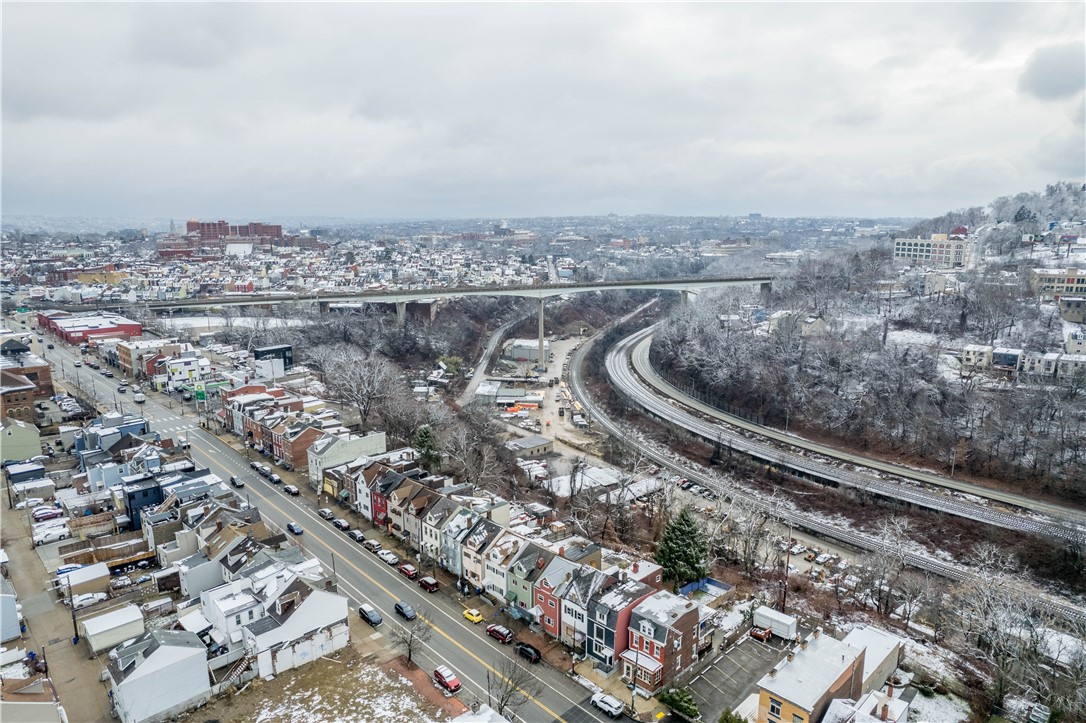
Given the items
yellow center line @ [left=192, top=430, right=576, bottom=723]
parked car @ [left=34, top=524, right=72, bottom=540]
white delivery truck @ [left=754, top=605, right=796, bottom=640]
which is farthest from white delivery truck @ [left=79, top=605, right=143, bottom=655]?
white delivery truck @ [left=754, top=605, right=796, bottom=640]

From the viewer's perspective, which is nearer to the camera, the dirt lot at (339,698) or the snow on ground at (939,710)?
the dirt lot at (339,698)

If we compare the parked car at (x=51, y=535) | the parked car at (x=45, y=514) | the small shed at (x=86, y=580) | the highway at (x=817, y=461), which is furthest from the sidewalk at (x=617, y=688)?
the highway at (x=817, y=461)

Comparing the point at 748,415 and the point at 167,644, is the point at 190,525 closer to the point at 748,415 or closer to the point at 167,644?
the point at 167,644

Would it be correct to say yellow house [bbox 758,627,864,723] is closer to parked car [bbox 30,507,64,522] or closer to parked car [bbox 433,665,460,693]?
parked car [bbox 433,665,460,693]

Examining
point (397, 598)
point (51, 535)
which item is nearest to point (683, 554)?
point (397, 598)

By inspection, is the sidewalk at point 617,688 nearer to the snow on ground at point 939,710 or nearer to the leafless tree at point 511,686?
the leafless tree at point 511,686

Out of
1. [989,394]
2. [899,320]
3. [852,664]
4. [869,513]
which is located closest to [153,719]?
[852,664]

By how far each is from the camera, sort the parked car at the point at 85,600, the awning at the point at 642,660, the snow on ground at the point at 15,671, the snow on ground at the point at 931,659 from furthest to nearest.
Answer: the parked car at the point at 85,600 < the snow on ground at the point at 931,659 < the awning at the point at 642,660 < the snow on ground at the point at 15,671
